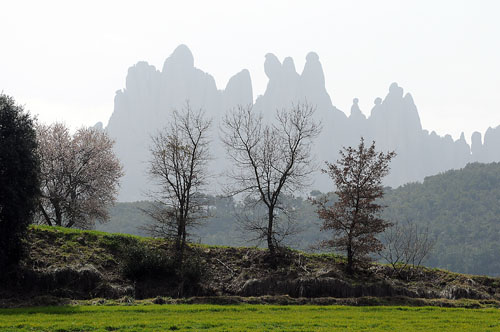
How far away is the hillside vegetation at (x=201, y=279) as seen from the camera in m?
22.8

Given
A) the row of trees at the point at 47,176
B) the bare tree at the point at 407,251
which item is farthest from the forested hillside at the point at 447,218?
the bare tree at the point at 407,251

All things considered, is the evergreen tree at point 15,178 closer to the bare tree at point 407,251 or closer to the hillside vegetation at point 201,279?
the hillside vegetation at point 201,279

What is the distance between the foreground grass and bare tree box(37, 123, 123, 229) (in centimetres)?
2041

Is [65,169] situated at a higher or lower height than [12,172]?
higher

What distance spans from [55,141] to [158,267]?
2168cm

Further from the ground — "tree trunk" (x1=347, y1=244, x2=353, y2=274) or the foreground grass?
"tree trunk" (x1=347, y1=244, x2=353, y2=274)

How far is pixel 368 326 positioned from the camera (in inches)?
612

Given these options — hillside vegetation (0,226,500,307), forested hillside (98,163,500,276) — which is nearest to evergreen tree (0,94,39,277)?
hillside vegetation (0,226,500,307)

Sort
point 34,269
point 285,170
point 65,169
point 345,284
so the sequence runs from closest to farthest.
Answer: point 34,269 → point 345,284 → point 285,170 → point 65,169

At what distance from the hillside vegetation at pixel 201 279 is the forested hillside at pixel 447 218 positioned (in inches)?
1884

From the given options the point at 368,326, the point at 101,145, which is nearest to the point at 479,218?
the point at 101,145

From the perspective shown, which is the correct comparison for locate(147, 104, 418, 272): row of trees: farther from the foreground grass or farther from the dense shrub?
the foreground grass

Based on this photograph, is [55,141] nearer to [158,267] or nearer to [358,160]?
[158,267]

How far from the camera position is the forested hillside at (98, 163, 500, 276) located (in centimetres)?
7723
